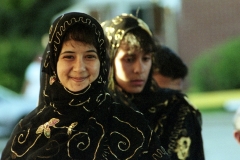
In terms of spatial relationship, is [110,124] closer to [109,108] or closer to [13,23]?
[109,108]

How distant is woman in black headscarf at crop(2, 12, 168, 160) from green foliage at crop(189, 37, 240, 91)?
18210 mm

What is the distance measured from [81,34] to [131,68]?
0.74m

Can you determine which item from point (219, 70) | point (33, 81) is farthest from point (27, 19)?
point (33, 81)

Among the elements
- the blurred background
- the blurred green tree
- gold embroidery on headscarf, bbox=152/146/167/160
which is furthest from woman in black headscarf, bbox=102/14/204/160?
the blurred green tree

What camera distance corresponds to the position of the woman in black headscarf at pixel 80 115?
3299mm

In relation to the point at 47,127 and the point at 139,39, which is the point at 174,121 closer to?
the point at 139,39

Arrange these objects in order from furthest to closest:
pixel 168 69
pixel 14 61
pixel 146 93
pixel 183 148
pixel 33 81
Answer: pixel 14 61 < pixel 33 81 < pixel 168 69 < pixel 146 93 < pixel 183 148

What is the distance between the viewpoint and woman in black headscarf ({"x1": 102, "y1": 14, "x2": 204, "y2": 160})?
13.1 ft

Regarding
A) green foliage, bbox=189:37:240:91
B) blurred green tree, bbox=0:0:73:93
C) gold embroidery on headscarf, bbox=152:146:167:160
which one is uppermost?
blurred green tree, bbox=0:0:73:93

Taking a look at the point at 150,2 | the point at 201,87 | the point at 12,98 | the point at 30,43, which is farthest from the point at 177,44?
the point at 12,98

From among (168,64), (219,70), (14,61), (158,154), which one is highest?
(14,61)

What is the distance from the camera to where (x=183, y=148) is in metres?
3.97

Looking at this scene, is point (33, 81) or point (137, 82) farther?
point (33, 81)

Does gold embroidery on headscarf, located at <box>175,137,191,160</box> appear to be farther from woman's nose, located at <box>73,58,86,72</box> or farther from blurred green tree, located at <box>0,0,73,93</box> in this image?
blurred green tree, located at <box>0,0,73,93</box>
